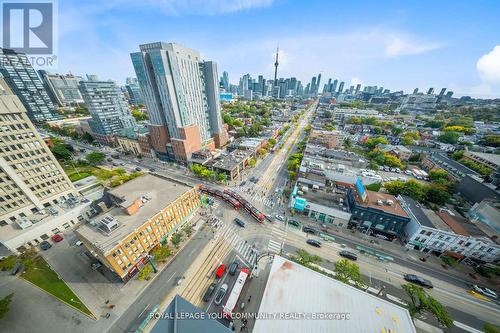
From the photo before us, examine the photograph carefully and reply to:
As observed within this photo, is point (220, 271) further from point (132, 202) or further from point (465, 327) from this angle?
point (465, 327)

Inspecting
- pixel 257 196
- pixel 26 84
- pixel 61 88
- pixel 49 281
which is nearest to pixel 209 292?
pixel 257 196

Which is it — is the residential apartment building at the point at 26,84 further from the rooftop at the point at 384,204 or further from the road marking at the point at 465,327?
the road marking at the point at 465,327

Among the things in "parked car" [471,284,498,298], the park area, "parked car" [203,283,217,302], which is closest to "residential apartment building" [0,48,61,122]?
the park area

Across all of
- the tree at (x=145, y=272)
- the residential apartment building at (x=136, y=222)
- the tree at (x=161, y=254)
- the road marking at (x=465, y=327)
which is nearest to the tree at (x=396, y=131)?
the road marking at (x=465, y=327)

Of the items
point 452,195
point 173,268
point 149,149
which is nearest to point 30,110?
point 149,149

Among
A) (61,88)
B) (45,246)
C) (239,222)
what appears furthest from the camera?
(61,88)

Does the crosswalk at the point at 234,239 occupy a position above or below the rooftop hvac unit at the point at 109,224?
below

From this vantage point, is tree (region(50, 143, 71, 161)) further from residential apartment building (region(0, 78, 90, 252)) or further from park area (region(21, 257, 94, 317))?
park area (region(21, 257, 94, 317))
